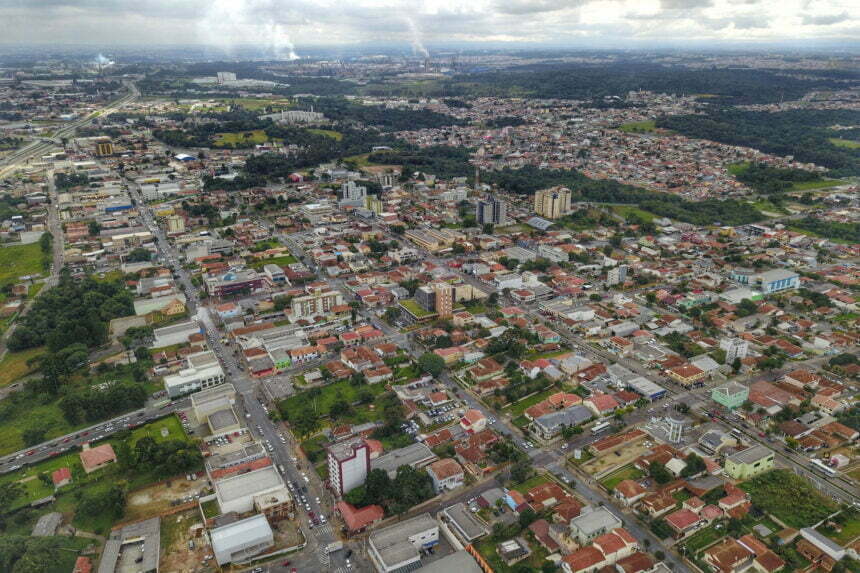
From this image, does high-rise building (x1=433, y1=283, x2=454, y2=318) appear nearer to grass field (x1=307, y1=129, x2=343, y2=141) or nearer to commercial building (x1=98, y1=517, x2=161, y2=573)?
commercial building (x1=98, y1=517, x2=161, y2=573)

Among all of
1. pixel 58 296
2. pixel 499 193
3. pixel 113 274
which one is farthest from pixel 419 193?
pixel 58 296

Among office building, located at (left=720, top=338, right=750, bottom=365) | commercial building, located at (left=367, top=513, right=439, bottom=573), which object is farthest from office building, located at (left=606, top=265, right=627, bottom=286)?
commercial building, located at (left=367, top=513, right=439, bottom=573)

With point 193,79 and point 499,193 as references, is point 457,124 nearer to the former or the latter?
point 499,193

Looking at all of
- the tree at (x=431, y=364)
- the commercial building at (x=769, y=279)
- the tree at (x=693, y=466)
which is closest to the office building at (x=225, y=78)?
the commercial building at (x=769, y=279)

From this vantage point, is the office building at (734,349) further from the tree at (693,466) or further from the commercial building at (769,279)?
the commercial building at (769,279)

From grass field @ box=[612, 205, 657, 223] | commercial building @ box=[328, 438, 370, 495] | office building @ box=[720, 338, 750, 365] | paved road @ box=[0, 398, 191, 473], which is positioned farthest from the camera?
grass field @ box=[612, 205, 657, 223]

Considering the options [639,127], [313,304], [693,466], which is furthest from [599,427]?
[639,127]
